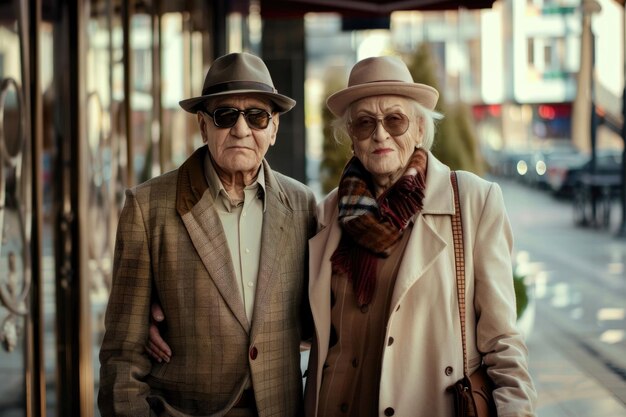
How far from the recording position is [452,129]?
12164mm

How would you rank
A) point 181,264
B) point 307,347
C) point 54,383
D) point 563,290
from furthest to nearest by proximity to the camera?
1. point 563,290
2. point 54,383
3. point 307,347
4. point 181,264

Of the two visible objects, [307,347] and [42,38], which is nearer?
[307,347]

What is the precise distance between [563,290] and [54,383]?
8810 millimetres

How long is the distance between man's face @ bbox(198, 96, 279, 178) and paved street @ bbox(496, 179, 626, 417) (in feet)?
13.4

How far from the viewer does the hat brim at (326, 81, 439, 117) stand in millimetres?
2834

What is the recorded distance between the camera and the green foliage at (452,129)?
39.7ft

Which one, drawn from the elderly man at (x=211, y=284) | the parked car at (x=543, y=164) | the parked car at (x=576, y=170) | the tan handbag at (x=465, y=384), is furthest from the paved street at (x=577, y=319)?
the parked car at (x=543, y=164)

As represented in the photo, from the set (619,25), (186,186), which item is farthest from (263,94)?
(619,25)

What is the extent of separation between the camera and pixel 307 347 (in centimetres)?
317

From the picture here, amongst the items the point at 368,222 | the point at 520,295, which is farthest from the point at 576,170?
the point at 368,222

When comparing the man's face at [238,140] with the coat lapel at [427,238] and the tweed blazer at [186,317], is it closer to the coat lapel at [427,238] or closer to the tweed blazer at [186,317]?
the tweed blazer at [186,317]

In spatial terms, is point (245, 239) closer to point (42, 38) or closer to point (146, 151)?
point (42, 38)

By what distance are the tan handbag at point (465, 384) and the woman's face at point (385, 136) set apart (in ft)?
0.75

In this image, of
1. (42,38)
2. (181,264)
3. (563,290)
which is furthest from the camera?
(563,290)
